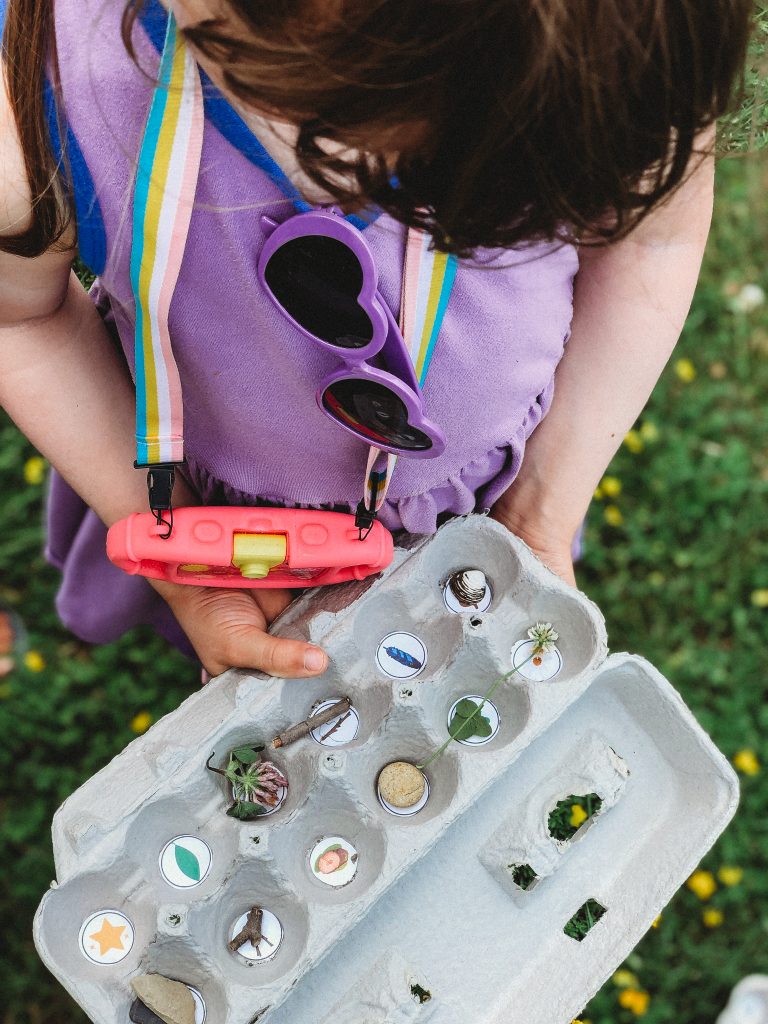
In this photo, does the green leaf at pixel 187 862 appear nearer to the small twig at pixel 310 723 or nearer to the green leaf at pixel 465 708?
the small twig at pixel 310 723

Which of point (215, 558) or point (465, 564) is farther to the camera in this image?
point (465, 564)

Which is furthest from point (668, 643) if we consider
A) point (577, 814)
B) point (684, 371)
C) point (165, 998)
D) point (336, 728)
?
point (165, 998)

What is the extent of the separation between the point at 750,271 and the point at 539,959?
6.06 feet

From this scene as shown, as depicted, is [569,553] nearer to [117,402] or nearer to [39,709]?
[117,402]

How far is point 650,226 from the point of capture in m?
0.98

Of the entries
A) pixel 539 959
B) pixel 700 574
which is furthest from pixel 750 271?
pixel 539 959

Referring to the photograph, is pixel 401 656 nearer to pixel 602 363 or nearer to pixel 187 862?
pixel 187 862

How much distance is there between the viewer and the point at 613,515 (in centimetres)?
202

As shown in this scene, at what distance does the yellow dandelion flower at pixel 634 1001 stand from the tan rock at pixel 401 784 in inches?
38.4

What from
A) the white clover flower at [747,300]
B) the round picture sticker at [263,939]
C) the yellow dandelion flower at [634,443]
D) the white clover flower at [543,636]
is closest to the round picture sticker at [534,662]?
the white clover flower at [543,636]

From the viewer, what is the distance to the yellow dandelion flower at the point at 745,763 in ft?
6.00

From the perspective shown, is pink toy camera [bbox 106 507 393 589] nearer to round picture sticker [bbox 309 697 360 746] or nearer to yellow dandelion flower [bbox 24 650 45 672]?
round picture sticker [bbox 309 697 360 746]

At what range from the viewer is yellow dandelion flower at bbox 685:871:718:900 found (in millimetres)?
1749

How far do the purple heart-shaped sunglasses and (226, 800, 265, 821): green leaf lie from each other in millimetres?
392
